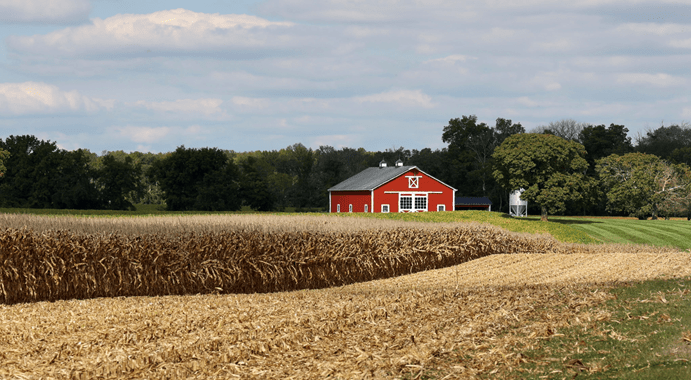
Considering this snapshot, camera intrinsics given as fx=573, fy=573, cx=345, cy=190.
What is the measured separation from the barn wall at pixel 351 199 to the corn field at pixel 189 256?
3089cm

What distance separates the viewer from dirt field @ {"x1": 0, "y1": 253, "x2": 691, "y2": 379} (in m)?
6.19

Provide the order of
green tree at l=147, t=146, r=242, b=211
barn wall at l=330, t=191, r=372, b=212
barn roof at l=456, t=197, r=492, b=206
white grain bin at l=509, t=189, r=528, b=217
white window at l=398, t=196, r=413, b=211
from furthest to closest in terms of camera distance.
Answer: barn roof at l=456, t=197, r=492, b=206 < white grain bin at l=509, t=189, r=528, b=217 < white window at l=398, t=196, r=413, b=211 < barn wall at l=330, t=191, r=372, b=212 < green tree at l=147, t=146, r=242, b=211

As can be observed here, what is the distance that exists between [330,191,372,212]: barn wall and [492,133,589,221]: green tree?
→ 10837 mm

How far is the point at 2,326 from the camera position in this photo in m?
9.21

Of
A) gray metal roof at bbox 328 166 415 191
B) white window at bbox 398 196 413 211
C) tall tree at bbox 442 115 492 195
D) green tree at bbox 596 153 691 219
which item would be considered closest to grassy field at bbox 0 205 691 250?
gray metal roof at bbox 328 166 415 191

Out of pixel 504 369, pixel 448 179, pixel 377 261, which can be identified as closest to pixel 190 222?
pixel 377 261

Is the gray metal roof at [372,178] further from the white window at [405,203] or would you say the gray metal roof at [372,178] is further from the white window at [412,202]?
the white window at [405,203]

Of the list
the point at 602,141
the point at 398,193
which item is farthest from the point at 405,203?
the point at 602,141

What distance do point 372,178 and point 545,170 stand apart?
14200 mm

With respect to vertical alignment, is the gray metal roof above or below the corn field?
above

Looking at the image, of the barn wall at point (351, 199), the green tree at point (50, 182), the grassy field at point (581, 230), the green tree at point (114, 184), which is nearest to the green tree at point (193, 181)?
the green tree at point (114, 184)

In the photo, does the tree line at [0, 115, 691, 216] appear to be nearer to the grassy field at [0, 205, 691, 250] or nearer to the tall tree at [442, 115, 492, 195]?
the tall tree at [442, 115, 492, 195]

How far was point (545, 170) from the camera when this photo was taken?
43.1 m

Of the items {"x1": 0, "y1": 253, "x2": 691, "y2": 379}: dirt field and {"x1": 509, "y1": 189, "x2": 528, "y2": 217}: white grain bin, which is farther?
{"x1": 509, "y1": 189, "x2": 528, "y2": 217}: white grain bin
